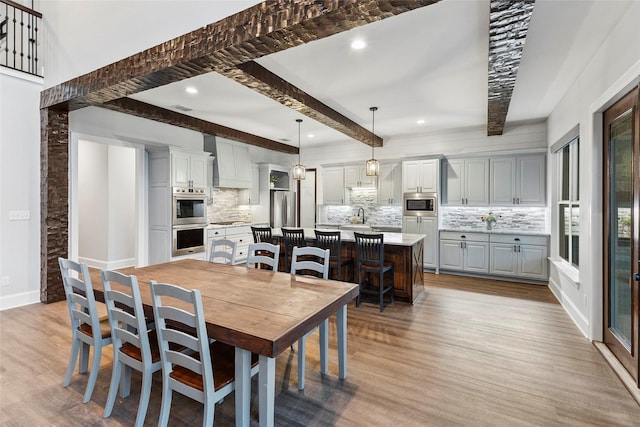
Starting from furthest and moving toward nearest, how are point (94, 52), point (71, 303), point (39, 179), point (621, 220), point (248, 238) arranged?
point (248, 238) → point (39, 179) → point (94, 52) → point (621, 220) → point (71, 303)

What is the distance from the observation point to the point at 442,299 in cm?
453

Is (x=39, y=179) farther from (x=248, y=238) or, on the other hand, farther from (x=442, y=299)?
(x=442, y=299)

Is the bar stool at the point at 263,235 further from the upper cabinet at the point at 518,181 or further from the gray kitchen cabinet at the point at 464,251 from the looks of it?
the upper cabinet at the point at 518,181

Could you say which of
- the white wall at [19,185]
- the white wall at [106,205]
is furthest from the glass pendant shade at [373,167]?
the white wall at [106,205]

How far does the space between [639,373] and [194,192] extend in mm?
5956

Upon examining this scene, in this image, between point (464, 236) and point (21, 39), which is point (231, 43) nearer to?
point (21, 39)

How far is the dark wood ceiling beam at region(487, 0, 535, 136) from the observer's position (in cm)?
209

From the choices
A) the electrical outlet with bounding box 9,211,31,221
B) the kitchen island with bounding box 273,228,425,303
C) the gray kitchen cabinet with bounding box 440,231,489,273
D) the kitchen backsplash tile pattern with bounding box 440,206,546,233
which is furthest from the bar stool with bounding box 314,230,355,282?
the electrical outlet with bounding box 9,211,31,221

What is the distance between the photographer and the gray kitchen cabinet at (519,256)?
5375mm

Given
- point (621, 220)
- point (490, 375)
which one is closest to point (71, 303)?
point (490, 375)

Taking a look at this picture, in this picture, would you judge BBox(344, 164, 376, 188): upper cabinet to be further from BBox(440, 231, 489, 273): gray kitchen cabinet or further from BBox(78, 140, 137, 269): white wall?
BBox(78, 140, 137, 269): white wall

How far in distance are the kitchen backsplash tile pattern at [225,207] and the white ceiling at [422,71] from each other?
1.62 meters

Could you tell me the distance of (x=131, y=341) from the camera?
1904 mm

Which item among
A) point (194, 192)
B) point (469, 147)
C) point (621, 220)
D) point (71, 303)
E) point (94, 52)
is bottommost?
point (71, 303)
